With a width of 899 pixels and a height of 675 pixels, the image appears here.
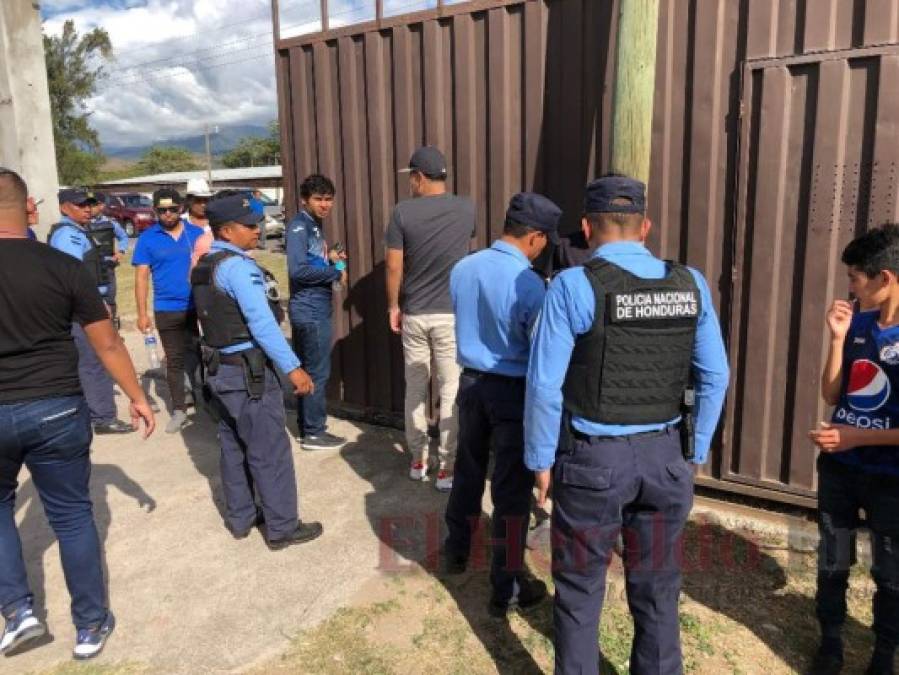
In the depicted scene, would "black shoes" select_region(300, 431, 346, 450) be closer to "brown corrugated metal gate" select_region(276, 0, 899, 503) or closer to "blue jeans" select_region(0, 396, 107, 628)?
"brown corrugated metal gate" select_region(276, 0, 899, 503)

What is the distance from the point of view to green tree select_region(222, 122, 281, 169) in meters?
93.9

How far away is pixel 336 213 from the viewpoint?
18.0 feet

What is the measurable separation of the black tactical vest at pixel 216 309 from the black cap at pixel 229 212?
0.17 m

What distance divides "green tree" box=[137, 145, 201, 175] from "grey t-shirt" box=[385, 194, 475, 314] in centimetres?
9247

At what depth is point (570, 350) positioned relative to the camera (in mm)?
2303

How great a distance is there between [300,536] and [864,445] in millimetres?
2716

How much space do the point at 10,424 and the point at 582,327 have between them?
2.17 meters

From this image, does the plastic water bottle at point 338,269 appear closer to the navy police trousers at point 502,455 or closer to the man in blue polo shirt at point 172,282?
the man in blue polo shirt at point 172,282

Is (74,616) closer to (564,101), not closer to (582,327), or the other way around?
(582,327)

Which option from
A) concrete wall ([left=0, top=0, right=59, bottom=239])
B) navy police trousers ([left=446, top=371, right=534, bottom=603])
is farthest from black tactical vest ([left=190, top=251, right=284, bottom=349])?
concrete wall ([left=0, top=0, right=59, bottom=239])

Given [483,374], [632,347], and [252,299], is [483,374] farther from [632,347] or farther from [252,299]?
[252,299]

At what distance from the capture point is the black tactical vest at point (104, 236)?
6586mm

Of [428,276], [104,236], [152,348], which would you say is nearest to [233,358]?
[428,276]

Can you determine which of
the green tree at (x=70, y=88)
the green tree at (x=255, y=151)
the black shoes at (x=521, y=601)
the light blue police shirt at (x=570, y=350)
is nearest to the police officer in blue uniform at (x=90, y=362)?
the black shoes at (x=521, y=601)
